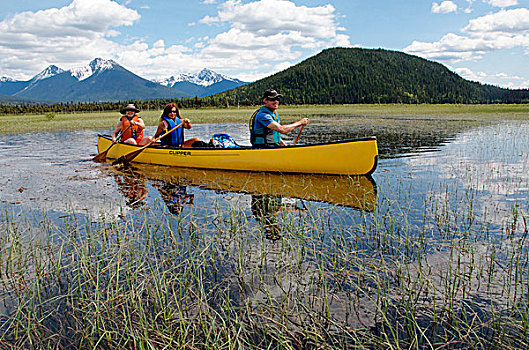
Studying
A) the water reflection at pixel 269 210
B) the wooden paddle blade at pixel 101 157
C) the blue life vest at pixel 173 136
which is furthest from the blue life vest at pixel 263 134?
the wooden paddle blade at pixel 101 157

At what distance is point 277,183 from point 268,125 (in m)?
1.76

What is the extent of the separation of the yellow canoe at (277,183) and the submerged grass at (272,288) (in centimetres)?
175

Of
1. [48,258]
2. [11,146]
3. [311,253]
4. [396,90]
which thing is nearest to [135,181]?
[48,258]

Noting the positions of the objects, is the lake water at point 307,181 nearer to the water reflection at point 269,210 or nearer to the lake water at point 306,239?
the lake water at point 306,239

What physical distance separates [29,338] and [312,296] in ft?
8.40

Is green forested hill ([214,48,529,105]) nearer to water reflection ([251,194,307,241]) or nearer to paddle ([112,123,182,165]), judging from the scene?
paddle ([112,123,182,165])

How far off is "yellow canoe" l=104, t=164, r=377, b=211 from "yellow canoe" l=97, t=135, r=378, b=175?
0.18 m

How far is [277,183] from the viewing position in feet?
31.7

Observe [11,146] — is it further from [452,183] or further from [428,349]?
[428,349]

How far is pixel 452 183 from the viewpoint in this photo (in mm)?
8984

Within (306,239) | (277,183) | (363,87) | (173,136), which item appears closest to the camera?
(306,239)

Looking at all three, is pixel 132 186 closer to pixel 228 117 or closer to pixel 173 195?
pixel 173 195

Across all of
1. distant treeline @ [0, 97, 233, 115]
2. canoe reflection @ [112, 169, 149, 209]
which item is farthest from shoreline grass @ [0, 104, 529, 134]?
distant treeline @ [0, 97, 233, 115]

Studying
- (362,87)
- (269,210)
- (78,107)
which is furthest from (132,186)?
(362,87)
